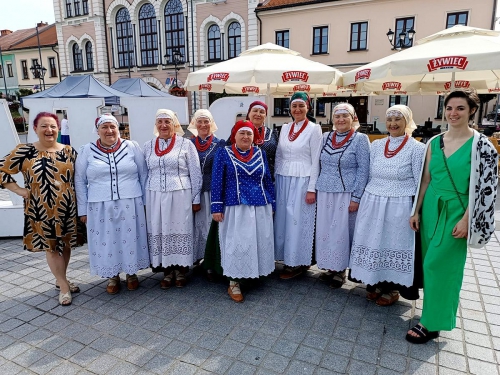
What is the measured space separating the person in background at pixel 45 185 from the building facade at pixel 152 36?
2056 centimetres

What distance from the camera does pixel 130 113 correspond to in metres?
6.00

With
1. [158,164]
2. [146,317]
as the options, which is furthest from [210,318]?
[158,164]

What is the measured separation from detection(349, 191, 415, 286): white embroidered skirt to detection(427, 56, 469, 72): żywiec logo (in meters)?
1.63

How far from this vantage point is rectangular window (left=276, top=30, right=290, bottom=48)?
874 inches

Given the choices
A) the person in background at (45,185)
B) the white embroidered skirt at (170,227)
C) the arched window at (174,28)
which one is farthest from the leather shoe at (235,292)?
the arched window at (174,28)

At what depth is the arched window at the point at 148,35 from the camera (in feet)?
88.7

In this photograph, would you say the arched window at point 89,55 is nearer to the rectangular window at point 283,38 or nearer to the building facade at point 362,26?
the building facade at point 362,26

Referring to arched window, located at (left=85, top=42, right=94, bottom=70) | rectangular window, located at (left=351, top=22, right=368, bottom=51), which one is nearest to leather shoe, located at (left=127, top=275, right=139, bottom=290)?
rectangular window, located at (left=351, top=22, right=368, bottom=51)

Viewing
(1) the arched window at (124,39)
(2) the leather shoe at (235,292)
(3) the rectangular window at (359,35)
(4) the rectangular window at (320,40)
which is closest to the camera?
(2) the leather shoe at (235,292)

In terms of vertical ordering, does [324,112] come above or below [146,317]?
above

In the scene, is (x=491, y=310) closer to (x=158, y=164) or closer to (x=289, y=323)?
(x=289, y=323)

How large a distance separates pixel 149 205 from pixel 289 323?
1811 millimetres

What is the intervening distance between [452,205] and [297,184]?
1497mm

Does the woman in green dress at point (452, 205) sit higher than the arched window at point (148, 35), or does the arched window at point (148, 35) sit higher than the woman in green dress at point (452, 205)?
the arched window at point (148, 35)
